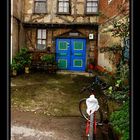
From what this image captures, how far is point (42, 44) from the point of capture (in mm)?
15820

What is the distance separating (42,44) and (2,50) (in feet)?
A: 48.3

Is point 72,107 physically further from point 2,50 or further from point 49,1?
point 49,1

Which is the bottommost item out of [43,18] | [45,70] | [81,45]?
[45,70]

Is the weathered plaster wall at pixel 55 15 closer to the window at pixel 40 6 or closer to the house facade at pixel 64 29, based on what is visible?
the house facade at pixel 64 29

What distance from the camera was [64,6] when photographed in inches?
623

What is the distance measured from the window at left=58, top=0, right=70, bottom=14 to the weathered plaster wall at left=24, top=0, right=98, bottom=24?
23 centimetres

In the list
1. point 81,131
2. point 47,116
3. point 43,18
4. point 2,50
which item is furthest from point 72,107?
point 43,18

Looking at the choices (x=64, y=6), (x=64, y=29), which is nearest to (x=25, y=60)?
(x=64, y=29)

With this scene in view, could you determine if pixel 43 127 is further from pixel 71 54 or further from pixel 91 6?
pixel 91 6

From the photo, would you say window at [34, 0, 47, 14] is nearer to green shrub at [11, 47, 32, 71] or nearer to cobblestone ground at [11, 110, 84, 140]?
green shrub at [11, 47, 32, 71]

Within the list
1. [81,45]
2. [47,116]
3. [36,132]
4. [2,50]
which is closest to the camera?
[2,50]

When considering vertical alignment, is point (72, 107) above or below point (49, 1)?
below

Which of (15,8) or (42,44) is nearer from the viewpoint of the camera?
(15,8)

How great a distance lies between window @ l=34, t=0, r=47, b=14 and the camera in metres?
15.8
